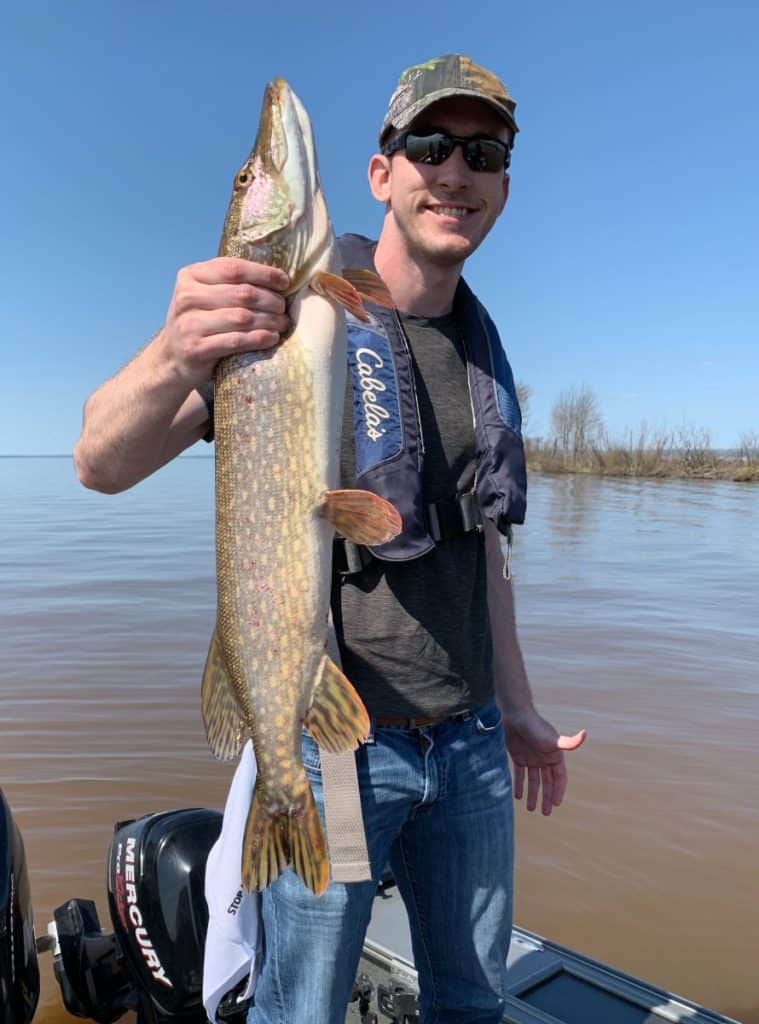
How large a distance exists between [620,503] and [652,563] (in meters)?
14.3

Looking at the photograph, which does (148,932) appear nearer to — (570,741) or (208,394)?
(570,741)

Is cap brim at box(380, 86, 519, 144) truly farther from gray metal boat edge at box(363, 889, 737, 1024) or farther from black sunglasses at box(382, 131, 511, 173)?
gray metal boat edge at box(363, 889, 737, 1024)

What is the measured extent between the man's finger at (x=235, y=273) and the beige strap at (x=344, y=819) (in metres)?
1.14

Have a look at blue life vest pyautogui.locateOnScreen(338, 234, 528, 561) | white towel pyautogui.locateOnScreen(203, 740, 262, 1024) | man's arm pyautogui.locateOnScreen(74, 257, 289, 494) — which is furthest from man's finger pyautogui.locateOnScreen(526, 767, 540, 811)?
man's arm pyautogui.locateOnScreen(74, 257, 289, 494)

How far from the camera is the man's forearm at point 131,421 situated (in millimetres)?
1809

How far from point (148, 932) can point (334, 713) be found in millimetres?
1340

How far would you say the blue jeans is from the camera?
6.61 ft

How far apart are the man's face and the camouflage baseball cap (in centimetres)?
3

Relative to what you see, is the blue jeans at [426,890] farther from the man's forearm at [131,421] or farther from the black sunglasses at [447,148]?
the black sunglasses at [447,148]

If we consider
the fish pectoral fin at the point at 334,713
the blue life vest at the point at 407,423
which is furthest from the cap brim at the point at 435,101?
the fish pectoral fin at the point at 334,713

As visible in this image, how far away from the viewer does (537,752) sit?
2.75 metres

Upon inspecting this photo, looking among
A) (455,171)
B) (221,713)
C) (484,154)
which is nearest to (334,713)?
(221,713)

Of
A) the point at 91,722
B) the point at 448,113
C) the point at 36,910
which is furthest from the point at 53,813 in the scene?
the point at 448,113

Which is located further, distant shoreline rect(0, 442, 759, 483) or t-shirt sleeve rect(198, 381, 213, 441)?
distant shoreline rect(0, 442, 759, 483)
